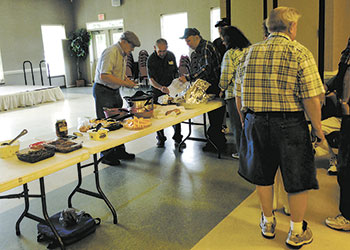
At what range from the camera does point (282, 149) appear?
215cm

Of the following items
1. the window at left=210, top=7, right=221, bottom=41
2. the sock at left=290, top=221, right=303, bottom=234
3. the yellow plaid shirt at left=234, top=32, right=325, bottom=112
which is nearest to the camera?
the yellow plaid shirt at left=234, top=32, right=325, bottom=112

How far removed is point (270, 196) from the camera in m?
2.34

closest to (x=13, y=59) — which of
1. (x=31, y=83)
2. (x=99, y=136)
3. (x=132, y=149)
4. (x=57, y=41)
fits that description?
(x=31, y=83)

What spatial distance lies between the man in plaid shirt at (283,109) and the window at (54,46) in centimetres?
1237

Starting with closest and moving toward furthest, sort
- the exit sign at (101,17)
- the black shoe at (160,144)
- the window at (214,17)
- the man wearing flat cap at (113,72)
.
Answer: the man wearing flat cap at (113,72) < the black shoe at (160,144) < the window at (214,17) < the exit sign at (101,17)

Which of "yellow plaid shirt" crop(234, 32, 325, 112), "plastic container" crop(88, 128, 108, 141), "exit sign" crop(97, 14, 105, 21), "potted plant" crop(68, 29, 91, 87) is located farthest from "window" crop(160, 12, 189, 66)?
"yellow plaid shirt" crop(234, 32, 325, 112)

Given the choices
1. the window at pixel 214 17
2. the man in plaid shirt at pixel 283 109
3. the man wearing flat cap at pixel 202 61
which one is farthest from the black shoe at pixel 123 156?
the window at pixel 214 17

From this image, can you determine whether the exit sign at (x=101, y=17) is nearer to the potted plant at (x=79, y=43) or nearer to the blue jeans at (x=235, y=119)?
the potted plant at (x=79, y=43)

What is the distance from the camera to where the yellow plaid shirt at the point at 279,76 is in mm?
2027

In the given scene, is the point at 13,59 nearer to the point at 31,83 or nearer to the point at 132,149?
the point at 31,83

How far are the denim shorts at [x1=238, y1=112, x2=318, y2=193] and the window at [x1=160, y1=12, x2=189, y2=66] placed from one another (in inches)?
378

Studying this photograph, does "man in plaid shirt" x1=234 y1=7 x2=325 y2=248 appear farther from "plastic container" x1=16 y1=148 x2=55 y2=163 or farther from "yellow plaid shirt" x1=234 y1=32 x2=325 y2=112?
"plastic container" x1=16 y1=148 x2=55 y2=163

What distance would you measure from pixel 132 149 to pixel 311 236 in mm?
2900

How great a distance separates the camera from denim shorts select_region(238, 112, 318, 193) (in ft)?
6.96
